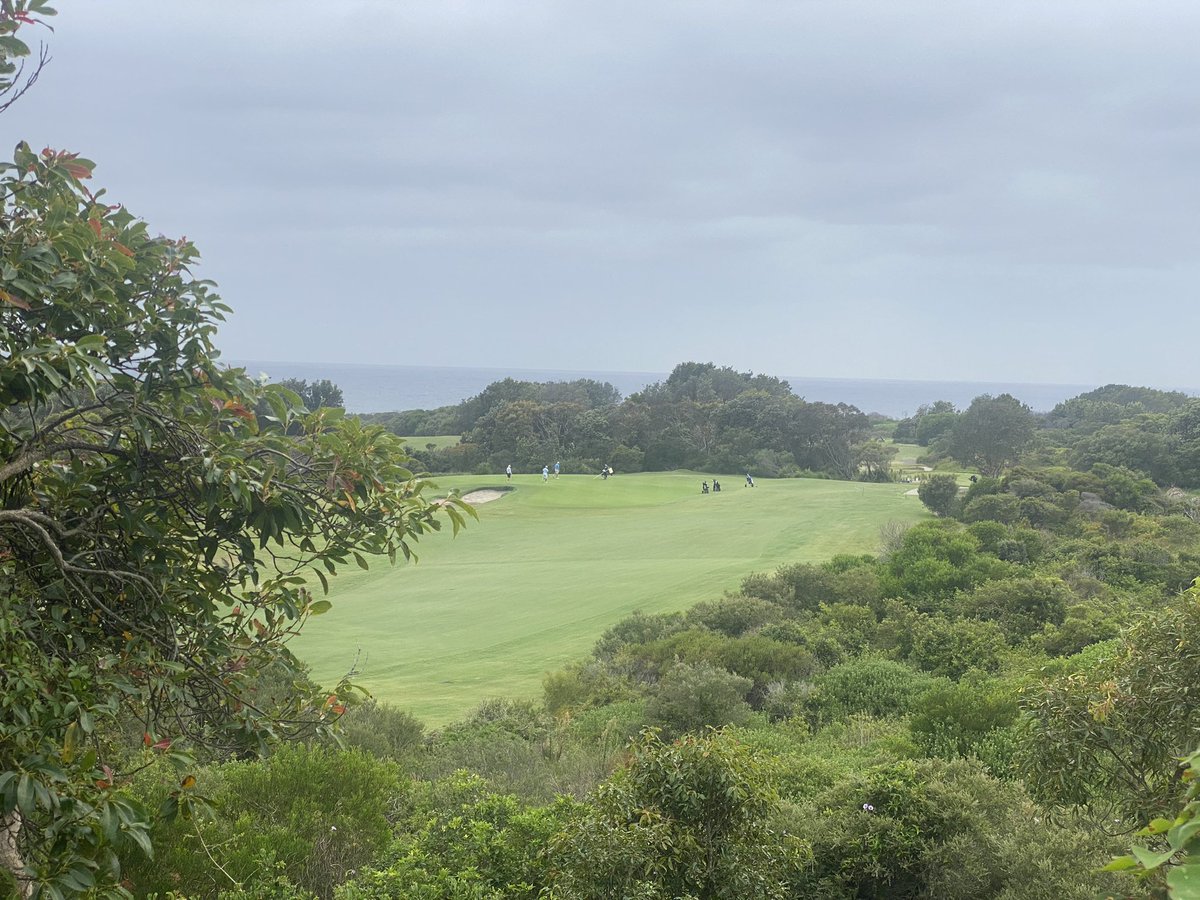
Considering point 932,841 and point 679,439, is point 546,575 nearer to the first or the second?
point 932,841

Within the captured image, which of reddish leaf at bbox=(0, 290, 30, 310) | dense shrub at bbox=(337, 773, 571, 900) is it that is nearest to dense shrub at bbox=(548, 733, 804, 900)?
dense shrub at bbox=(337, 773, 571, 900)

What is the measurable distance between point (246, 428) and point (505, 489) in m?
40.8

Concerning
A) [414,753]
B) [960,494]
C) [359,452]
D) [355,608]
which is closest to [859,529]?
[960,494]

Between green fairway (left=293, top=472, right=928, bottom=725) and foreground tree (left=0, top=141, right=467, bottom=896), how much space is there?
987cm

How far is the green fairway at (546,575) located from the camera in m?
18.5

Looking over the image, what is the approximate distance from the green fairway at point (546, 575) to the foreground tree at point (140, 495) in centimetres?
987

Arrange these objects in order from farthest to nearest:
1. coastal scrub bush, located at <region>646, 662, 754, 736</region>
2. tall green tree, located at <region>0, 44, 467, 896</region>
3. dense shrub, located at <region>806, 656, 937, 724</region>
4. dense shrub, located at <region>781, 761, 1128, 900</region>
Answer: dense shrub, located at <region>806, 656, 937, 724</region>, coastal scrub bush, located at <region>646, 662, 754, 736</region>, dense shrub, located at <region>781, 761, 1128, 900</region>, tall green tree, located at <region>0, 44, 467, 896</region>

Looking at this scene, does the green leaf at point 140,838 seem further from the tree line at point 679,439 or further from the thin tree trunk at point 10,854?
the tree line at point 679,439

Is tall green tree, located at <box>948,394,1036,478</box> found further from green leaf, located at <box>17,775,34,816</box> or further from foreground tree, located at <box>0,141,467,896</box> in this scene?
green leaf, located at <box>17,775,34,816</box>

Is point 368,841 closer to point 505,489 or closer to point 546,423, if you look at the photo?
point 505,489

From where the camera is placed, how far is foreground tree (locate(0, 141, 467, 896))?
11.5 ft

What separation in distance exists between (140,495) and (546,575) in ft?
77.3

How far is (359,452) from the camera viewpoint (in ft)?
13.1

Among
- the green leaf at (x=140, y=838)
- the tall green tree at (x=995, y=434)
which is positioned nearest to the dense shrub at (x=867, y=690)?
the green leaf at (x=140, y=838)
